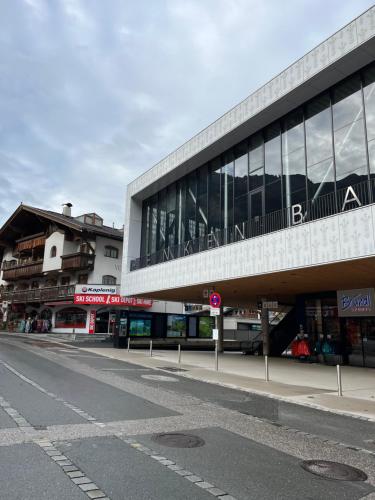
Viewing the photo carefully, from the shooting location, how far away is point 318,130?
683 inches

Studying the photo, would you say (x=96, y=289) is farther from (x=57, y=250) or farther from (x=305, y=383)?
(x=305, y=383)

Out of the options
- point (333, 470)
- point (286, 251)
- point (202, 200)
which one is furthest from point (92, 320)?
point (333, 470)

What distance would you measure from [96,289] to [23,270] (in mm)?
16252

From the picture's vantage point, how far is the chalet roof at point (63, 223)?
4284 centimetres

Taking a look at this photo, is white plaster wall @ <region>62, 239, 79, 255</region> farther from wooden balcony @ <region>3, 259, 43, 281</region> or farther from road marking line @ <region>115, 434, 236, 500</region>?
road marking line @ <region>115, 434, 236, 500</region>

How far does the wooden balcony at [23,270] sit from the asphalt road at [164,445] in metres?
41.2

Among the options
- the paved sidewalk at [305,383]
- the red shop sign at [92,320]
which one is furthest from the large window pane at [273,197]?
the red shop sign at [92,320]

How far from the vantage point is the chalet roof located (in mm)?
42844

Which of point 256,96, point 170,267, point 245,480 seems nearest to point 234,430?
point 245,480

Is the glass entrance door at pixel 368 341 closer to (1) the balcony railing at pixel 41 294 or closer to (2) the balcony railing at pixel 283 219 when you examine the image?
(2) the balcony railing at pixel 283 219

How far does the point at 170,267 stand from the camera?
24250mm

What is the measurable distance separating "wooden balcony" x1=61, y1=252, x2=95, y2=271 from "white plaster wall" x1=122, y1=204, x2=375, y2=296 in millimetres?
20344

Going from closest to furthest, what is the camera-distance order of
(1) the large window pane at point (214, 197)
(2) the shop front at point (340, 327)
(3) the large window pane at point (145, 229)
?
(2) the shop front at point (340, 327) < (1) the large window pane at point (214, 197) < (3) the large window pane at point (145, 229)

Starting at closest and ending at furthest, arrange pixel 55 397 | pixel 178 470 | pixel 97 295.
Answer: pixel 178 470, pixel 55 397, pixel 97 295
